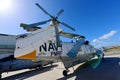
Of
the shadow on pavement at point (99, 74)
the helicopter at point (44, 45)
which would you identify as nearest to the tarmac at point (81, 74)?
the shadow on pavement at point (99, 74)

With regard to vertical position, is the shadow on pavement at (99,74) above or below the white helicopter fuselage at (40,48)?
below

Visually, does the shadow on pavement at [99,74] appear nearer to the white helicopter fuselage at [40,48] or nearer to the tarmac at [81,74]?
the tarmac at [81,74]

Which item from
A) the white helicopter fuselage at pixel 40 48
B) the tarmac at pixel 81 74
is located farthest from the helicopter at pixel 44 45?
the tarmac at pixel 81 74

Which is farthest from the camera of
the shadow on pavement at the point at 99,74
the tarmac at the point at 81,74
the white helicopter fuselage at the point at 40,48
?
the tarmac at the point at 81,74

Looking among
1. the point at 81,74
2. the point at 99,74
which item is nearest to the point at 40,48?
the point at 81,74

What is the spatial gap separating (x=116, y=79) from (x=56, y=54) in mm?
4571

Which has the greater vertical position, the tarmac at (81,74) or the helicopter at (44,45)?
the helicopter at (44,45)

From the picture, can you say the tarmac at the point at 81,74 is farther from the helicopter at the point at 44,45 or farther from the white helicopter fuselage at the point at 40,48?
the white helicopter fuselage at the point at 40,48

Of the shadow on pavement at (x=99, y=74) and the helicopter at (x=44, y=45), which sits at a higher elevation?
the helicopter at (x=44, y=45)

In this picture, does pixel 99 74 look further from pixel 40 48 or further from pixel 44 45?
pixel 40 48

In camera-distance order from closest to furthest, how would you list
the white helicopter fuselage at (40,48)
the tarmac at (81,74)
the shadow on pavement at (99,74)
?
the white helicopter fuselage at (40,48), the shadow on pavement at (99,74), the tarmac at (81,74)

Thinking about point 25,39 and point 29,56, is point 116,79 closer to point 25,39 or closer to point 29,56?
point 29,56

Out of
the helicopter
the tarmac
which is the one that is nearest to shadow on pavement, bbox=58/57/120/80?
the tarmac

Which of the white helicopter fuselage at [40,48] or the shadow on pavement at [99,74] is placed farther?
the shadow on pavement at [99,74]
